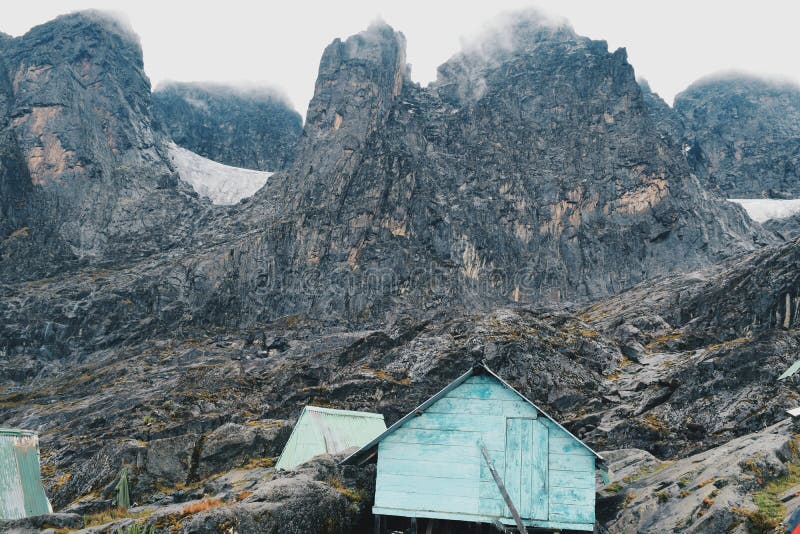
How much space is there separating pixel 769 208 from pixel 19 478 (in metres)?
177

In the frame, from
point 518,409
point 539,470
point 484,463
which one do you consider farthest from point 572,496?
point 518,409

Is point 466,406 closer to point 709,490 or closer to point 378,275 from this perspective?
point 709,490

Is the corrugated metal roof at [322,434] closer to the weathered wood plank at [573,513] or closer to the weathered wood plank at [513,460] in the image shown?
the weathered wood plank at [513,460]

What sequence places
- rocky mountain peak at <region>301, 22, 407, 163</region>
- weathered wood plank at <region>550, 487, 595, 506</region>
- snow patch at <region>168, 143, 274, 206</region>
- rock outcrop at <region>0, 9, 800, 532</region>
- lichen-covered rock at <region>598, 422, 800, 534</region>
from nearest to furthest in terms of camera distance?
lichen-covered rock at <region>598, 422, 800, 534</region>
weathered wood plank at <region>550, 487, 595, 506</region>
rock outcrop at <region>0, 9, 800, 532</region>
rocky mountain peak at <region>301, 22, 407, 163</region>
snow patch at <region>168, 143, 274, 206</region>

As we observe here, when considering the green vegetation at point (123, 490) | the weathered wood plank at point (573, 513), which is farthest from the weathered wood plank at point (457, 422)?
the green vegetation at point (123, 490)

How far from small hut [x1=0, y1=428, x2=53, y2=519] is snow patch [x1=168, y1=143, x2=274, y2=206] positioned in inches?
6087

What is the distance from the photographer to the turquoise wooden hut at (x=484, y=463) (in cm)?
2272

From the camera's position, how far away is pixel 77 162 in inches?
5787

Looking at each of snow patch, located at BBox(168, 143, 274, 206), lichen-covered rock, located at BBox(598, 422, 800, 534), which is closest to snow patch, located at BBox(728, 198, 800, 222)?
snow patch, located at BBox(168, 143, 274, 206)

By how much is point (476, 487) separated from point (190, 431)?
4516 centimetres

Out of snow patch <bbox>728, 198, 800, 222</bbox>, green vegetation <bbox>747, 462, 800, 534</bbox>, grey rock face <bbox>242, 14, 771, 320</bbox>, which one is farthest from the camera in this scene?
snow patch <bbox>728, 198, 800, 222</bbox>

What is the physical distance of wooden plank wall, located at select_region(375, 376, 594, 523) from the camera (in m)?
22.8

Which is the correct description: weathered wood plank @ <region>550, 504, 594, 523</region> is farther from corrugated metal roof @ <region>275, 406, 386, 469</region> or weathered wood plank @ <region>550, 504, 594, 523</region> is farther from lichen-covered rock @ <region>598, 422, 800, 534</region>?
corrugated metal roof @ <region>275, 406, 386, 469</region>

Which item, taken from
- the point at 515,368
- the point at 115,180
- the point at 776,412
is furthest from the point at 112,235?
the point at 776,412
